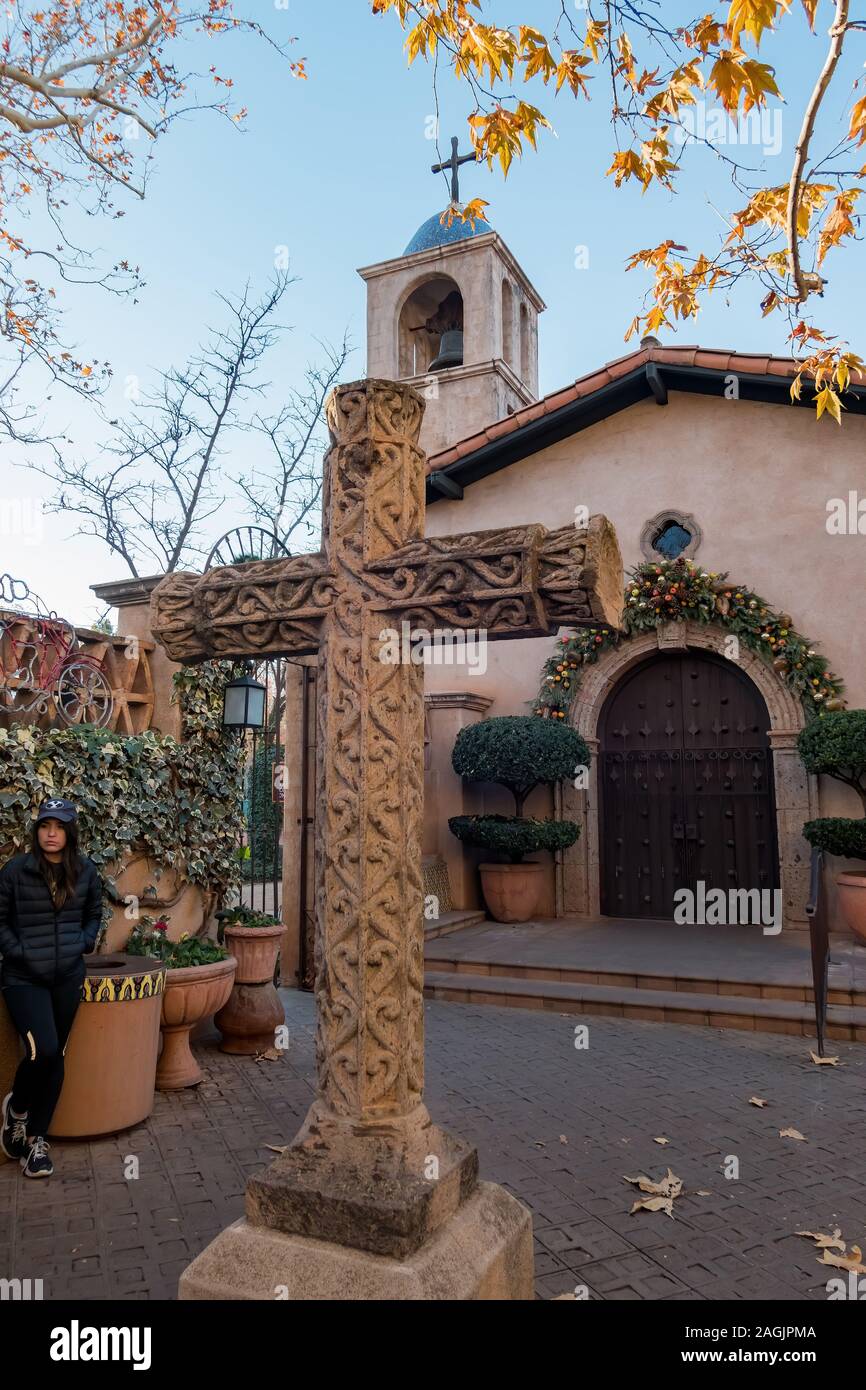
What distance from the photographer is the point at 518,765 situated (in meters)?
9.18

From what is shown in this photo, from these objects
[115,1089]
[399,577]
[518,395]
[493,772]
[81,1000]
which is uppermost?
[518,395]

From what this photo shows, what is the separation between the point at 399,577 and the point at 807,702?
746cm

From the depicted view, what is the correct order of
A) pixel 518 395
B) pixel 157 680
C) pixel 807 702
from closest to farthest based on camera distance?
pixel 157 680 < pixel 807 702 < pixel 518 395

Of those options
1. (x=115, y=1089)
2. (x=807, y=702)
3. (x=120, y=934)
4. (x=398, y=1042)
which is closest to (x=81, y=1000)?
(x=115, y=1089)

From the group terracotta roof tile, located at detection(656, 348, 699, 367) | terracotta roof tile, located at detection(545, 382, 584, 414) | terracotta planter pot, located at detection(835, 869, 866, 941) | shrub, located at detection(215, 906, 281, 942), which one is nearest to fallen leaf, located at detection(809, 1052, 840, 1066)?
terracotta planter pot, located at detection(835, 869, 866, 941)

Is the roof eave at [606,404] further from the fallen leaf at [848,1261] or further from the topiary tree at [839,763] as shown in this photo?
the fallen leaf at [848,1261]

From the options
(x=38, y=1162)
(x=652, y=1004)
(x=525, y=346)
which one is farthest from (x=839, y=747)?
(x=525, y=346)

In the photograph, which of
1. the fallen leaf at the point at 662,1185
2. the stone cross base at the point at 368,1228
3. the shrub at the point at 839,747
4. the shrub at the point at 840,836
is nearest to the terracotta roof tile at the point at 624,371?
the shrub at the point at 839,747

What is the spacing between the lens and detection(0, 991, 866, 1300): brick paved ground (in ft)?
10.2

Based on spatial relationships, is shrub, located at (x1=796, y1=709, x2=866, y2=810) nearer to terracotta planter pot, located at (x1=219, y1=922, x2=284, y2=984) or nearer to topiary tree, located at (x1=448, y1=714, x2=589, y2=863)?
topiary tree, located at (x1=448, y1=714, x2=589, y2=863)

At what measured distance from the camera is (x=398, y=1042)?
7.66 feet

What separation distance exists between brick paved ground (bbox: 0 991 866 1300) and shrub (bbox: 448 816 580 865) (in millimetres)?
3126

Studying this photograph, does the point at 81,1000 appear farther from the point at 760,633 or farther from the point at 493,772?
the point at 760,633

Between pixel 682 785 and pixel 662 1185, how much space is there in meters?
6.37
